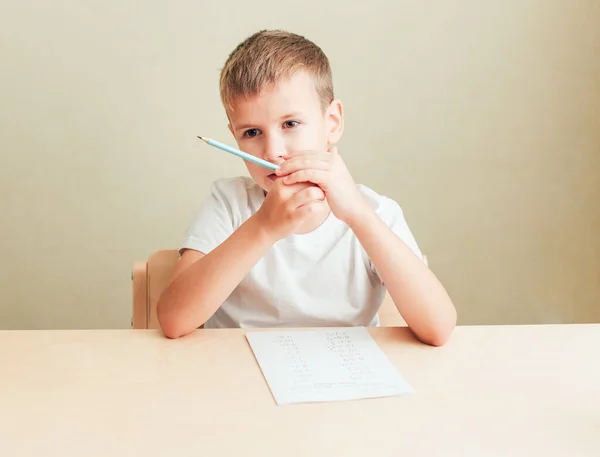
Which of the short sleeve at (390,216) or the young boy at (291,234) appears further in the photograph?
the short sleeve at (390,216)

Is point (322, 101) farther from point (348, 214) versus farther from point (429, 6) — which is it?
point (429, 6)

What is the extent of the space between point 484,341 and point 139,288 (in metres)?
0.64

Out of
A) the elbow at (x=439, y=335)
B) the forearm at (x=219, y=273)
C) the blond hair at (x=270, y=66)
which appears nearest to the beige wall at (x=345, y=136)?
the blond hair at (x=270, y=66)

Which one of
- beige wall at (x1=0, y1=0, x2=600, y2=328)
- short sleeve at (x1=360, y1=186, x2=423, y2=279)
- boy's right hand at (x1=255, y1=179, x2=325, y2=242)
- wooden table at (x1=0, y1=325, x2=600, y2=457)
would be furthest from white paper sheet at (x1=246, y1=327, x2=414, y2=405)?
beige wall at (x1=0, y1=0, x2=600, y2=328)

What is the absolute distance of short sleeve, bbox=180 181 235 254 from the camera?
4.01 feet

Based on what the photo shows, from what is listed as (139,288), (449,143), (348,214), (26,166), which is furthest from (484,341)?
(26,166)

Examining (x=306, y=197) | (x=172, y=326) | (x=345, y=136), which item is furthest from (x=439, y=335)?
(x=345, y=136)

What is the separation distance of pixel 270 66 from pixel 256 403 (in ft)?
2.04

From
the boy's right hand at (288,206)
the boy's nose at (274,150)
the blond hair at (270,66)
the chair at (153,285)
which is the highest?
the blond hair at (270,66)

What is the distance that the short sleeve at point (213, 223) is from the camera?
1.22 metres

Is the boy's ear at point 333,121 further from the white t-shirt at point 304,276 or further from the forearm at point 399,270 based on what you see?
the forearm at point 399,270

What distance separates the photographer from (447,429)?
76cm

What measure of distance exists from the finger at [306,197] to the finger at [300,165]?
0.03 metres

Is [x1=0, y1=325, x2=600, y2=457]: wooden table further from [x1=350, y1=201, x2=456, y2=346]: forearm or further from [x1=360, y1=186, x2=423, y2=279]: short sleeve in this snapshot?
[x1=360, y1=186, x2=423, y2=279]: short sleeve
